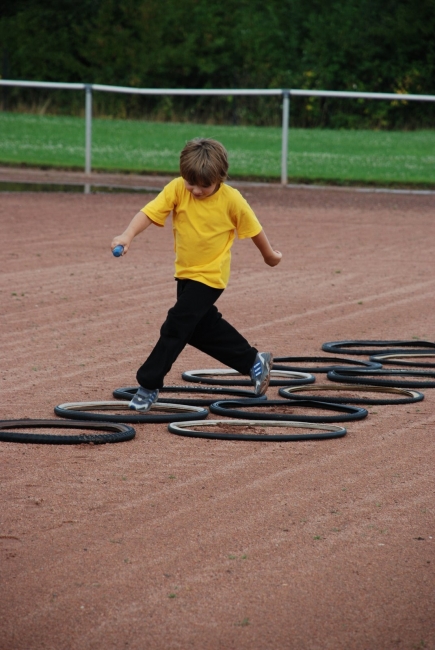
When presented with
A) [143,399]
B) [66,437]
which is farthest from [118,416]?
[66,437]

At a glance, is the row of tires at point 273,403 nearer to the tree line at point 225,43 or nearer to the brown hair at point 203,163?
the brown hair at point 203,163

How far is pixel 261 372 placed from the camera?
20.6 ft

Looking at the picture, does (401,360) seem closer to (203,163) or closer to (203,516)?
(203,163)

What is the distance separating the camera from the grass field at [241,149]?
23.0m

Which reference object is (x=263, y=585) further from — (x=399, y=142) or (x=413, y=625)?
(x=399, y=142)

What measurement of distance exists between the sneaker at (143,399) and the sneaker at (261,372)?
1.91 feet

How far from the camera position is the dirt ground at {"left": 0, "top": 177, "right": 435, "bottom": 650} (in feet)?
11.3

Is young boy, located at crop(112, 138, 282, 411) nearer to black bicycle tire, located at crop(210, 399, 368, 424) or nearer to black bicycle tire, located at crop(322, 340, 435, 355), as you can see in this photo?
black bicycle tire, located at crop(210, 399, 368, 424)

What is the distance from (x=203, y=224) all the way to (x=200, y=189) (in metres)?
0.21

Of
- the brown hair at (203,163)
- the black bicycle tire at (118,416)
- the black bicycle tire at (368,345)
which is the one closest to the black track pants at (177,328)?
the black bicycle tire at (118,416)

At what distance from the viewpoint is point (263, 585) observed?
3715 mm

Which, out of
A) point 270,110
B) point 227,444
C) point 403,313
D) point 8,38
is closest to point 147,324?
point 403,313

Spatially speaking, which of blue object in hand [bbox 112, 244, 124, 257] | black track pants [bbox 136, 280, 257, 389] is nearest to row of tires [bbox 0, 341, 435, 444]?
black track pants [bbox 136, 280, 257, 389]

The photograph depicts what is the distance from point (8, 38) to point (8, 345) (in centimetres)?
4322
